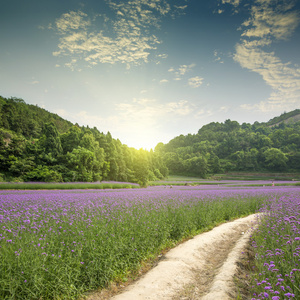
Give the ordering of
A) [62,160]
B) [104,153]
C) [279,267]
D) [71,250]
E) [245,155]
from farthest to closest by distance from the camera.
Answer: [245,155] < [104,153] < [62,160] < [71,250] < [279,267]

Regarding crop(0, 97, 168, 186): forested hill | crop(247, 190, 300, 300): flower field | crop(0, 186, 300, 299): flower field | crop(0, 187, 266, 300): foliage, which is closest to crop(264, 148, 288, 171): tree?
crop(0, 97, 168, 186): forested hill

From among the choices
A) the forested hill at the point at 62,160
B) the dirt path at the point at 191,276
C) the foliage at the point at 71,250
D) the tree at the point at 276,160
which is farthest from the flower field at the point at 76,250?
the tree at the point at 276,160

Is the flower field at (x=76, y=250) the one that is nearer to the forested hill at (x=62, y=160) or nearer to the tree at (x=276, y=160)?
the forested hill at (x=62, y=160)

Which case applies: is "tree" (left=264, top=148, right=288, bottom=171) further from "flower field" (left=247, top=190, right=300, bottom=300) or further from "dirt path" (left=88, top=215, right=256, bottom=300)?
"dirt path" (left=88, top=215, right=256, bottom=300)

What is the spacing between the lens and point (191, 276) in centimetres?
412

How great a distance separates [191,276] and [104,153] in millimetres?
35961

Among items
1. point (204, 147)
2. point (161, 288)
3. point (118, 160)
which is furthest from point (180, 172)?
point (161, 288)

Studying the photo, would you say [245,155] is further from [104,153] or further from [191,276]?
[191,276]

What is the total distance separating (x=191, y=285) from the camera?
375 cm

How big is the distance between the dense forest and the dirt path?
2409 centimetres

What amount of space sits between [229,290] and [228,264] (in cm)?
117

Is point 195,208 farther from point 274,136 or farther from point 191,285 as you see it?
point 274,136

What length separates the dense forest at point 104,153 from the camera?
98.7 ft

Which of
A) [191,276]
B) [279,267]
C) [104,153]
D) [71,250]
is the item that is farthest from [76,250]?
[104,153]
